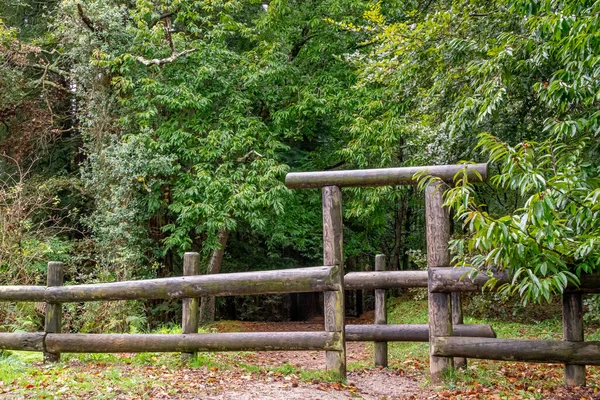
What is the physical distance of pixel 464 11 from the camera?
30.8 ft

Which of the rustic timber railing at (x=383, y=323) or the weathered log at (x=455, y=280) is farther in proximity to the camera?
the rustic timber railing at (x=383, y=323)

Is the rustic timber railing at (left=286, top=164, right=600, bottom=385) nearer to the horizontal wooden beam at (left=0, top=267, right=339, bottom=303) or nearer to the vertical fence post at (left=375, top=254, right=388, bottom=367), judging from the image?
the horizontal wooden beam at (left=0, top=267, right=339, bottom=303)

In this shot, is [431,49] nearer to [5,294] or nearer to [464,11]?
[464,11]

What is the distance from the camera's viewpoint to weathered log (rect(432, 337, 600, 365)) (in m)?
5.38

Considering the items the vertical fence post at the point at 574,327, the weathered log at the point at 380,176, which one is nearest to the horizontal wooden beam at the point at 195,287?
the weathered log at the point at 380,176

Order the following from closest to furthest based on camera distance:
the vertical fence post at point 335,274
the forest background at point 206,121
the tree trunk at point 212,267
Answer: the vertical fence post at point 335,274, the forest background at point 206,121, the tree trunk at point 212,267

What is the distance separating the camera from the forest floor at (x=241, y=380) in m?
5.57

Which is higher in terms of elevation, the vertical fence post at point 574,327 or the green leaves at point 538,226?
the green leaves at point 538,226

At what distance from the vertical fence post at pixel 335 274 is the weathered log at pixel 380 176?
138mm

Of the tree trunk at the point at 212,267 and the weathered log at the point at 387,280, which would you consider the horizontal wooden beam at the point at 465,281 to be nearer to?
the weathered log at the point at 387,280

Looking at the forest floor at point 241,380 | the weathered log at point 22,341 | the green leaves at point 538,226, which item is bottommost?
the forest floor at point 241,380

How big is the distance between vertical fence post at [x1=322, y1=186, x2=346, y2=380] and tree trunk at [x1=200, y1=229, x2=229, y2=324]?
8.26 m

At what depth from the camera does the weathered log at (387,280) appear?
7.70m

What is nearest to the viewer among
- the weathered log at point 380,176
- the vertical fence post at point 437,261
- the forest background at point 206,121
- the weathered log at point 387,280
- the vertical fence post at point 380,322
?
the weathered log at point 380,176
